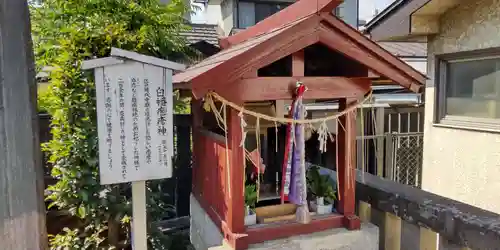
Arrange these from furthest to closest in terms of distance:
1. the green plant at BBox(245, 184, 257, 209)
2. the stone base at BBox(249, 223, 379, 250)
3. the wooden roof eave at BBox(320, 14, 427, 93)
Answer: the green plant at BBox(245, 184, 257, 209) → the stone base at BBox(249, 223, 379, 250) → the wooden roof eave at BBox(320, 14, 427, 93)

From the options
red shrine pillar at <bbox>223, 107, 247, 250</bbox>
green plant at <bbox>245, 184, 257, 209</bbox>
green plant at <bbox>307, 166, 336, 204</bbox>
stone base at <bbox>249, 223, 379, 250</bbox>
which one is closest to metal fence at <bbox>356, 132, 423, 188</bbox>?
green plant at <bbox>307, 166, 336, 204</bbox>

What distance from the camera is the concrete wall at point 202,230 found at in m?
3.45

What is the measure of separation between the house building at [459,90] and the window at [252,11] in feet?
32.3

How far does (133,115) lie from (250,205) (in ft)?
4.31

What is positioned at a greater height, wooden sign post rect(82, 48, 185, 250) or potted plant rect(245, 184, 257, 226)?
wooden sign post rect(82, 48, 185, 250)

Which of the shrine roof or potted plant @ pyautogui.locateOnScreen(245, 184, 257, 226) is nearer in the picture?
the shrine roof

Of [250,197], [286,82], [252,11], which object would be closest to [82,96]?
[250,197]

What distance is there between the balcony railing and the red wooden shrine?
1.31 ft

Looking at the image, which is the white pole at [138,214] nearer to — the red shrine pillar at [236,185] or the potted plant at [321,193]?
the red shrine pillar at [236,185]

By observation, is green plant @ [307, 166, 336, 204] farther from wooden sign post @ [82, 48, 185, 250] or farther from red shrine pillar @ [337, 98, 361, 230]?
wooden sign post @ [82, 48, 185, 250]

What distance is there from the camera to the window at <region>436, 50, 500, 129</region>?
4.26 m

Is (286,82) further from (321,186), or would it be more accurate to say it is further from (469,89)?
(469,89)

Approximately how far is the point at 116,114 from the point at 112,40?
1376mm

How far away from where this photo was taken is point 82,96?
365 centimetres
